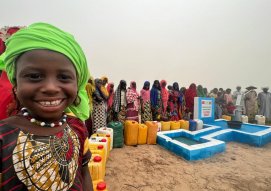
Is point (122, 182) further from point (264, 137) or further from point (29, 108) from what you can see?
point (264, 137)

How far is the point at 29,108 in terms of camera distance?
2.41 ft

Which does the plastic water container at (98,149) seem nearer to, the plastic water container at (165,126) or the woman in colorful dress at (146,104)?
the plastic water container at (165,126)

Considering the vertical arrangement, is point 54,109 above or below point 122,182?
above

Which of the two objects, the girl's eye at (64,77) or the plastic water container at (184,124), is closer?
the girl's eye at (64,77)

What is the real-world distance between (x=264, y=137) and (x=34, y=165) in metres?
6.67

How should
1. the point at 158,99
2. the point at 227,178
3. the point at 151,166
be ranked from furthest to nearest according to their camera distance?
the point at 158,99
the point at 151,166
the point at 227,178

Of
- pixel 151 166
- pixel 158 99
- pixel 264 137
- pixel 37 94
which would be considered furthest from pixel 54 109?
pixel 264 137

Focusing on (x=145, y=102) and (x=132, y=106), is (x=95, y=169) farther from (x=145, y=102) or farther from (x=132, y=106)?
(x=145, y=102)

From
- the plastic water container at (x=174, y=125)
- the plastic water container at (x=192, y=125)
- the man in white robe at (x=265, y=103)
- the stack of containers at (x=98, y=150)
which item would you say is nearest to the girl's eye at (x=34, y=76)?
the stack of containers at (x=98, y=150)

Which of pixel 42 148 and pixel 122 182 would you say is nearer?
pixel 42 148

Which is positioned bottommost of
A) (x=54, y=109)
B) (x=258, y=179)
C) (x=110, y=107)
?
(x=258, y=179)

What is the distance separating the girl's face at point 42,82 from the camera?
702 mm

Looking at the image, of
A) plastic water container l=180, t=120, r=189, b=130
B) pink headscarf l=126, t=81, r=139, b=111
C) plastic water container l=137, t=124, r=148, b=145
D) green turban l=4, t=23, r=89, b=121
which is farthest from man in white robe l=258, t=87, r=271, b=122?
green turban l=4, t=23, r=89, b=121

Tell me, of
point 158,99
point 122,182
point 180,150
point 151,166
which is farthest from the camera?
point 158,99
